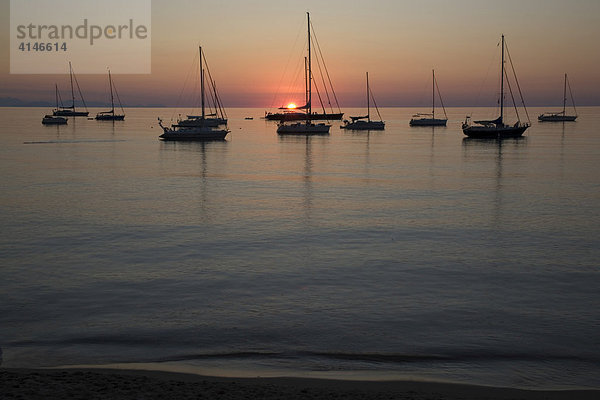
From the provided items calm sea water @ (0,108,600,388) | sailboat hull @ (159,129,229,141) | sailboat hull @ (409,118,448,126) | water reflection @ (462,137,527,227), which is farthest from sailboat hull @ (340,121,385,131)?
calm sea water @ (0,108,600,388)

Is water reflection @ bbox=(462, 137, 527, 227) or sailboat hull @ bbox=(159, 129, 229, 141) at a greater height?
sailboat hull @ bbox=(159, 129, 229, 141)

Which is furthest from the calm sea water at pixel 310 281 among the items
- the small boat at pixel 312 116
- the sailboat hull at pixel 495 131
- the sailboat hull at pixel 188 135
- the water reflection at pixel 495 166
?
the small boat at pixel 312 116

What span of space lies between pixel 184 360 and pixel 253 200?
2055 cm

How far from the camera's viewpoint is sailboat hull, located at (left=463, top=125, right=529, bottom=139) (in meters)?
91.8

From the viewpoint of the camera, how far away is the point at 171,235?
2145 centimetres

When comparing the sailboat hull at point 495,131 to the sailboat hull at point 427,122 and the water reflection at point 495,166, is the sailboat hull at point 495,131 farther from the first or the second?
the sailboat hull at point 427,122

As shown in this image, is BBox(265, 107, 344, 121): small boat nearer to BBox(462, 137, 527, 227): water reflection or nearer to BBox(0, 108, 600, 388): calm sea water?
BBox(462, 137, 527, 227): water reflection

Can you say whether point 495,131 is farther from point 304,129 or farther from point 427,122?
point 427,122

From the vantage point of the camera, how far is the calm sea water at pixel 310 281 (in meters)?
10.6

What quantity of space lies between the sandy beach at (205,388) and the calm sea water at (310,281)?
0.51 metres

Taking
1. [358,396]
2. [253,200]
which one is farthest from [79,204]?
[358,396]

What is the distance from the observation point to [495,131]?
3602 inches

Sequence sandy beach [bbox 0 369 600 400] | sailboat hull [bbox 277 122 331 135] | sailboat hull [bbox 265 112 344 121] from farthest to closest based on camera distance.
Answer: sailboat hull [bbox 265 112 344 121] → sailboat hull [bbox 277 122 331 135] → sandy beach [bbox 0 369 600 400]

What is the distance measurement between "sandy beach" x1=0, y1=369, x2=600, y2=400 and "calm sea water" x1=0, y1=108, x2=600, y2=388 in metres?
0.51
